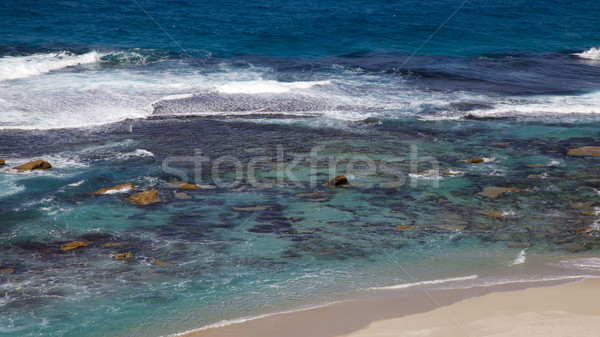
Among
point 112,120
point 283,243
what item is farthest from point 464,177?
point 112,120

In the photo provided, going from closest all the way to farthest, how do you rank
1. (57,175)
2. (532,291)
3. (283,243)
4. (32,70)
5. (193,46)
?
(532,291)
(283,243)
(57,175)
(32,70)
(193,46)

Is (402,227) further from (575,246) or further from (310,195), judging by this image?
(575,246)

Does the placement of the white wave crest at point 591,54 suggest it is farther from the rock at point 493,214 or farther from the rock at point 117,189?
the rock at point 117,189

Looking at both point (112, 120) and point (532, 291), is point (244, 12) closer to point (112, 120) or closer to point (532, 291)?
point (112, 120)

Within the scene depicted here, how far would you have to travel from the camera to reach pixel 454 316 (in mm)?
8789

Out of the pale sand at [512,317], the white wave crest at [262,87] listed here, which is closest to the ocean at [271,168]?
the white wave crest at [262,87]

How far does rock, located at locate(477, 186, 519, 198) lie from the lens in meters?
14.1

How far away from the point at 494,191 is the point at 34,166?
10.9 metres

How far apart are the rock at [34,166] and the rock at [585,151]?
13717 millimetres

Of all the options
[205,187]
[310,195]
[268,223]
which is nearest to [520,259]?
[268,223]

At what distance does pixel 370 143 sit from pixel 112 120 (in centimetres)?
824

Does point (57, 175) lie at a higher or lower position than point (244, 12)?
lower

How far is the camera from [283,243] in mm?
11594

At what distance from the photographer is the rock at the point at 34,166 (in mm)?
15188
